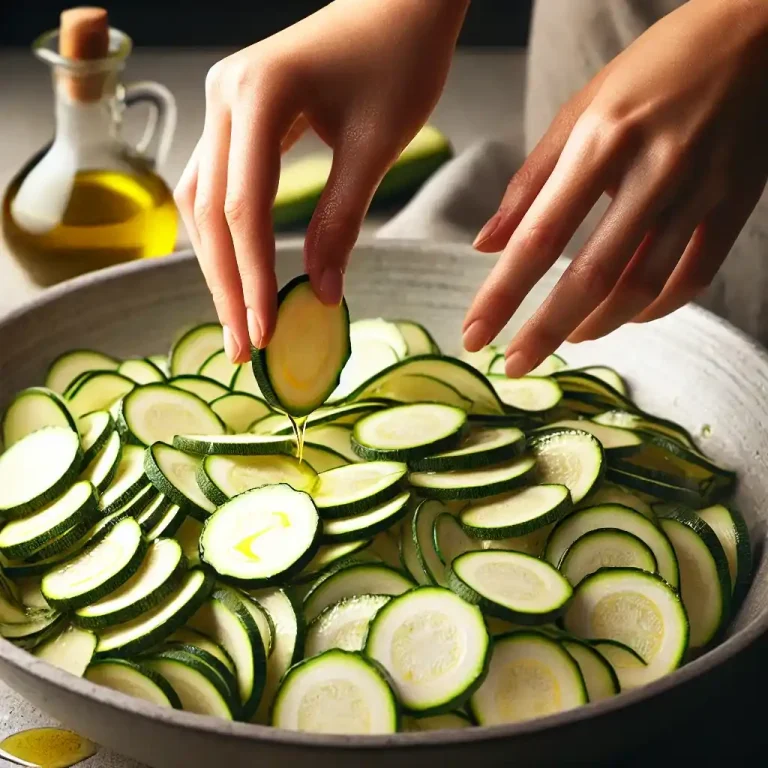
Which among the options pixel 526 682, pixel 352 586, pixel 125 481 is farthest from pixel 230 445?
pixel 526 682

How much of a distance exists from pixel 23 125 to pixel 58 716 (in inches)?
95.5

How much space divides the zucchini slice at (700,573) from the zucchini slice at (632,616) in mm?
55

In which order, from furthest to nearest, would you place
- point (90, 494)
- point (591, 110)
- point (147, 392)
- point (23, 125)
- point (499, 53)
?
point (499, 53)
point (23, 125)
point (147, 392)
point (90, 494)
point (591, 110)

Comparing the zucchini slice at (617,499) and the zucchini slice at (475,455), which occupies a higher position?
the zucchini slice at (475,455)

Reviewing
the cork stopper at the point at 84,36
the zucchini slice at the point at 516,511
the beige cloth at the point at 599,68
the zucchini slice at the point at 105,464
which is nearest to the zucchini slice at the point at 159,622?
the zucchini slice at the point at 105,464

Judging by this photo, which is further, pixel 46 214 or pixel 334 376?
pixel 46 214

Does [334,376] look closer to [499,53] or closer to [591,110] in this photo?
[591,110]

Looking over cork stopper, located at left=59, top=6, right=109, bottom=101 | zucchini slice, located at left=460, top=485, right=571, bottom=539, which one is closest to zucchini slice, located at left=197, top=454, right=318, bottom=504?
zucchini slice, located at left=460, top=485, right=571, bottom=539

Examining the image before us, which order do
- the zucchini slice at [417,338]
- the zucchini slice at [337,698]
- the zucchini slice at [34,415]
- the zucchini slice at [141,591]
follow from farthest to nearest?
the zucchini slice at [417,338] → the zucchini slice at [34,415] → the zucchini slice at [141,591] → the zucchini slice at [337,698]

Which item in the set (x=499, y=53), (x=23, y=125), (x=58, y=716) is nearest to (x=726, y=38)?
(x=58, y=716)

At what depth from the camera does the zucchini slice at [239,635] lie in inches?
45.4

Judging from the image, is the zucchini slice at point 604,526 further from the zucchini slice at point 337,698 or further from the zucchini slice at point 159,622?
the zucchini slice at point 159,622

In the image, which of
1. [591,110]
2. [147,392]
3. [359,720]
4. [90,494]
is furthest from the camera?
[147,392]

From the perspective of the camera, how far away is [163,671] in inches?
45.9
